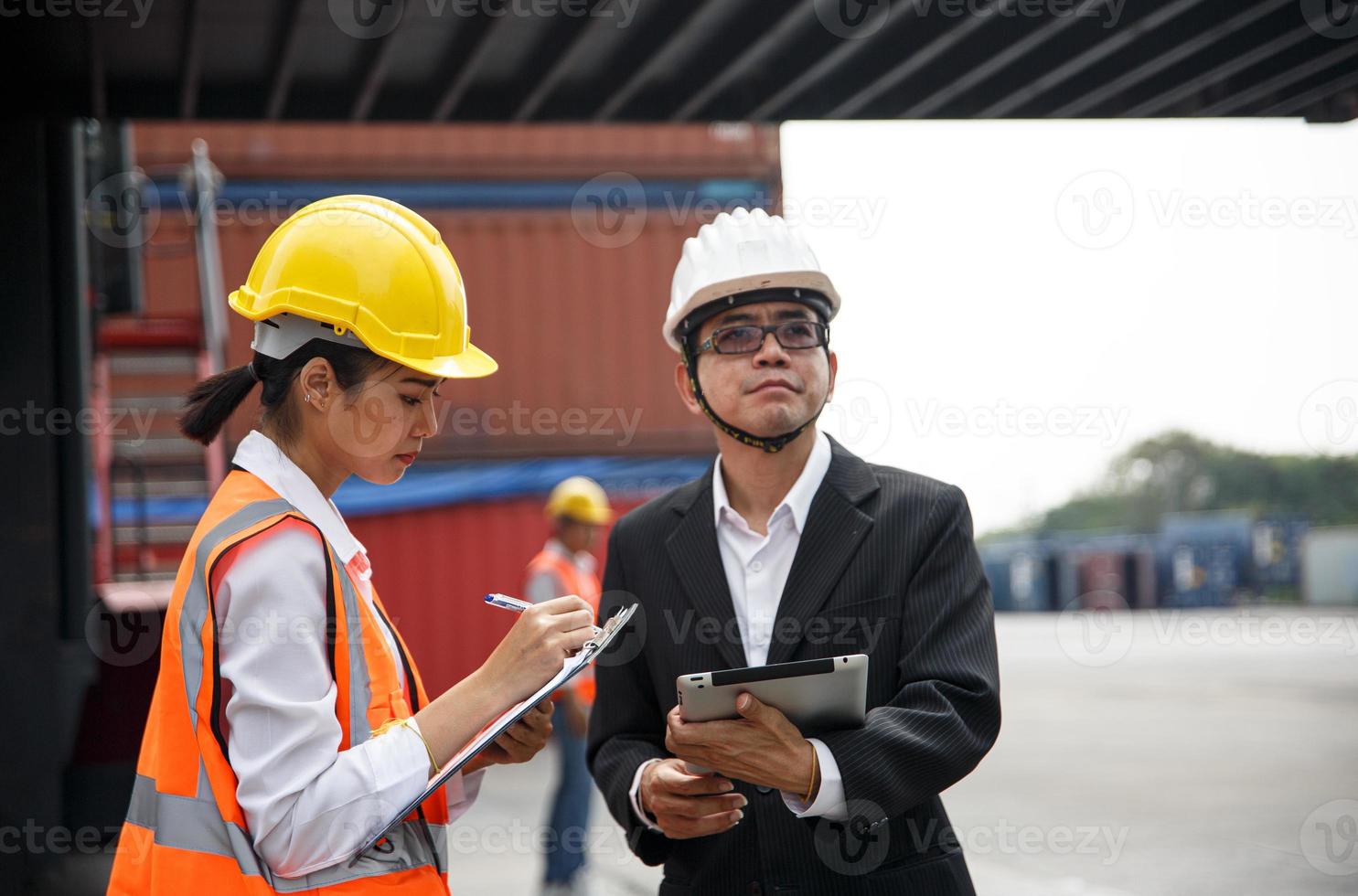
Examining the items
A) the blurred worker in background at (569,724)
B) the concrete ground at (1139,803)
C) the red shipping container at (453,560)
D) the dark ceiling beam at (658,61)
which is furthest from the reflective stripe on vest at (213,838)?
the red shipping container at (453,560)

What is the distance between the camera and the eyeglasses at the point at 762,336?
2617mm

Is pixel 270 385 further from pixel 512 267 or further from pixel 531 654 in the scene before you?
pixel 512 267

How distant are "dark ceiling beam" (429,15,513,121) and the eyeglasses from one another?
2283 mm

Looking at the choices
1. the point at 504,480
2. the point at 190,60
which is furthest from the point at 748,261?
the point at 504,480

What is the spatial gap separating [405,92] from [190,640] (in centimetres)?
379

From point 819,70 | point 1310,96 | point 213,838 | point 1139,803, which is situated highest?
point 819,70

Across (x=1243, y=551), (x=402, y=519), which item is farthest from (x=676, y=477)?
(x=1243, y=551)

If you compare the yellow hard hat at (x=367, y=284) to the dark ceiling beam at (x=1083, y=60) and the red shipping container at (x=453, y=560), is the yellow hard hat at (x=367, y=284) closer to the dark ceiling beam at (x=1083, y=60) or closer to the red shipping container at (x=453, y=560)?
the dark ceiling beam at (x=1083, y=60)

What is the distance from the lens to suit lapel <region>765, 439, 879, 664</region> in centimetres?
238

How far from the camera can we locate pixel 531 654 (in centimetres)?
184

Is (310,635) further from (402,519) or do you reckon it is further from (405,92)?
(402,519)

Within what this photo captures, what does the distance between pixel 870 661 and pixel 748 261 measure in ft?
2.84

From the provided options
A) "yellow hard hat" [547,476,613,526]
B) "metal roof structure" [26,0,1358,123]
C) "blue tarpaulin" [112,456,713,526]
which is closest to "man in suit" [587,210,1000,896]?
"metal roof structure" [26,0,1358,123]

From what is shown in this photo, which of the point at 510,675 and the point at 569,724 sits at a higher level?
the point at 510,675
